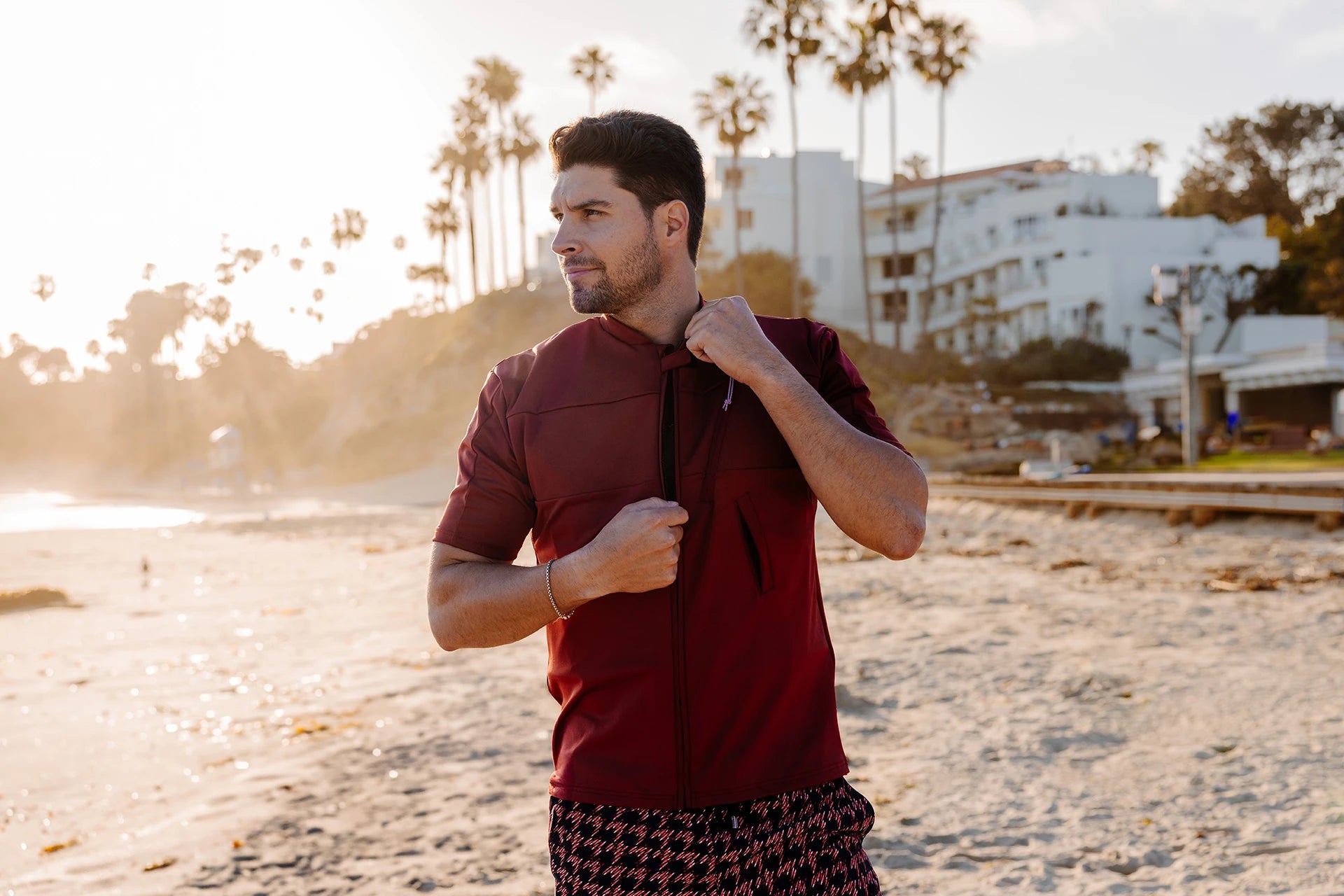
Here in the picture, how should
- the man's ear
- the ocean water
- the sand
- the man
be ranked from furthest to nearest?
1. the ocean water
2. the sand
3. the man's ear
4. the man

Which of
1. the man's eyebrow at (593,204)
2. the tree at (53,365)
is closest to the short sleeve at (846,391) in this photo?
the man's eyebrow at (593,204)

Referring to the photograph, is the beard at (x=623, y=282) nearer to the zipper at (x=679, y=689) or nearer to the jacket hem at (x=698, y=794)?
the zipper at (x=679, y=689)

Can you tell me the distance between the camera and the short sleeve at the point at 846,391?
2062 mm

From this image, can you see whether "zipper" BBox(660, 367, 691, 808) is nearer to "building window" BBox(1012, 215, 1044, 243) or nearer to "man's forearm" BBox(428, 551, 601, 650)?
"man's forearm" BBox(428, 551, 601, 650)

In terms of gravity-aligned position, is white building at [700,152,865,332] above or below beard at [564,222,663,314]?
above

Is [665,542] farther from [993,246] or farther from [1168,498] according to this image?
[993,246]

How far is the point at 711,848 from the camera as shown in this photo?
76.8 inches

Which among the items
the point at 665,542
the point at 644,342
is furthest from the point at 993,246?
the point at 665,542

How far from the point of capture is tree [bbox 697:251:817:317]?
52469 mm

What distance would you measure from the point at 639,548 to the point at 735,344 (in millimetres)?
404

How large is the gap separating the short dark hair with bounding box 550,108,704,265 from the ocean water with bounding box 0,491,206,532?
98.9 feet

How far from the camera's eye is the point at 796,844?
6.59 ft

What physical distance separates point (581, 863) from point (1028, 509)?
1592 cm

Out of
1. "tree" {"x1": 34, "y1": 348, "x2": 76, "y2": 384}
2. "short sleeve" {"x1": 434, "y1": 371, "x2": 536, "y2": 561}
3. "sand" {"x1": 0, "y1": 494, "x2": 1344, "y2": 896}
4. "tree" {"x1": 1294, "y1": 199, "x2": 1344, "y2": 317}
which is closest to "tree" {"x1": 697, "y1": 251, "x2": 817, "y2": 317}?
"tree" {"x1": 1294, "y1": 199, "x2": 1344, "y2": 317}
